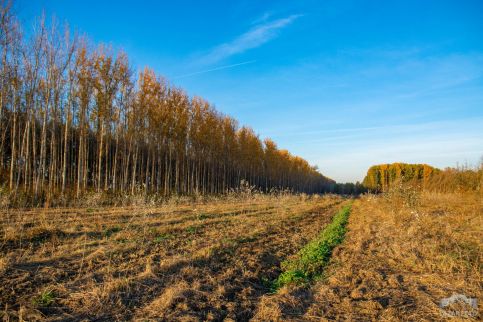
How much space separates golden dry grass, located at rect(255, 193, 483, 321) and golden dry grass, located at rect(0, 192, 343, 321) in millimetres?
709

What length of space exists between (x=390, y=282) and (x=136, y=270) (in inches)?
166

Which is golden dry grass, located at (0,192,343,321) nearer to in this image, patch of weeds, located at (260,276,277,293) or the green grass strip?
patch of weeds, located at (260,276,277,293)

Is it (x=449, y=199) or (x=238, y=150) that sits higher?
(x=238, y=150)

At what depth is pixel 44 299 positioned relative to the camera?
12.8ft

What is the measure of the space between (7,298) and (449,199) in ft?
65.8

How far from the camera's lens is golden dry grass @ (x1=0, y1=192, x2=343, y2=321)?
375cm

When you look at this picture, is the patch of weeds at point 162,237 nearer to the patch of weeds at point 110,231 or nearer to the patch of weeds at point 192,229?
the patch of weeds at point 192,229

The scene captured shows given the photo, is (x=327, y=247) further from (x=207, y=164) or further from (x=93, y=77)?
(x=207, y=164)

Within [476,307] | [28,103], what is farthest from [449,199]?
[28,103]

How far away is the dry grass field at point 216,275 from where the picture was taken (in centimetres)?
376

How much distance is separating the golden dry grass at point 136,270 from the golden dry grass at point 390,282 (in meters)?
0.71

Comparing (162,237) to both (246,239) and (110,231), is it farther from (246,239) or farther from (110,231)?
(246,239)

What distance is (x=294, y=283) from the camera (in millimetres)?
4863

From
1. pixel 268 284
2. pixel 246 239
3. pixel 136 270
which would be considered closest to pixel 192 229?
pixel 246 239
